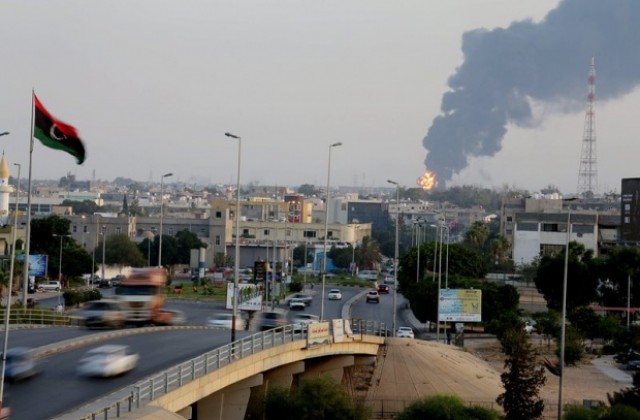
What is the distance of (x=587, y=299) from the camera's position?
3322 inches

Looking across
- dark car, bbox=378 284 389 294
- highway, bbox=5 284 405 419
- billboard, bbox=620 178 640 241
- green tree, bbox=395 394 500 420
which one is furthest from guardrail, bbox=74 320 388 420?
dark car, bbox=378 284 389 294

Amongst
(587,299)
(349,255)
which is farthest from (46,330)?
(349,255)

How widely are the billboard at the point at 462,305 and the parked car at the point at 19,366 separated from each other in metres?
43.6

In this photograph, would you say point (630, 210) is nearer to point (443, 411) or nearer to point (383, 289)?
point (383, 289)

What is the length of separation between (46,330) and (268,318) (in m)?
15.7

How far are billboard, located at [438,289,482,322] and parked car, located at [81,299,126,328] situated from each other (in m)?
29.3

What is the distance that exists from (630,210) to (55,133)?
289 ft

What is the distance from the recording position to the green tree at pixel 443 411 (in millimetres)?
41750

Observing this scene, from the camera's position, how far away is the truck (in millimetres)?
48438

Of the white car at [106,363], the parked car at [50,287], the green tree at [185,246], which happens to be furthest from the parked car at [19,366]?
the green tree at [185,246]

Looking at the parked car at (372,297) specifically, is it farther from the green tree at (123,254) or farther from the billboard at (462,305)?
the billboard at (462,305)

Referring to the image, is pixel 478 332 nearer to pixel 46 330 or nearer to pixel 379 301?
pixel 379 301

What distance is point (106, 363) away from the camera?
108ft

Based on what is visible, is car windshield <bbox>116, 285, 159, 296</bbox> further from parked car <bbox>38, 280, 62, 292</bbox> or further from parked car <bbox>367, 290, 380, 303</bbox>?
parked car <bbox>367, 290, 380, 303</bbox>
